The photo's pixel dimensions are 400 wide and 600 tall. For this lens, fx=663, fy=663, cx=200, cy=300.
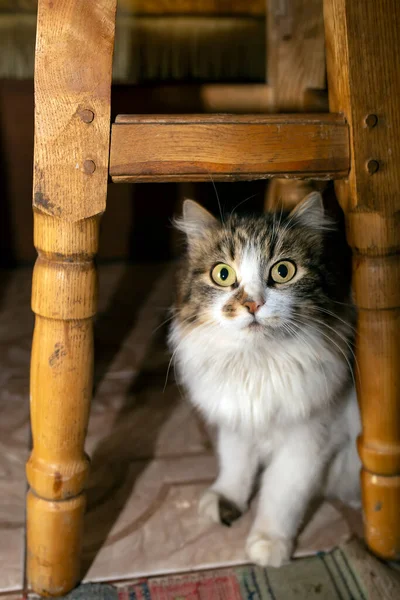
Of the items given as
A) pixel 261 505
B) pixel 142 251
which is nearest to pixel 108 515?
pixel 261 505

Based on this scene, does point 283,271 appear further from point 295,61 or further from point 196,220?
point 295,61

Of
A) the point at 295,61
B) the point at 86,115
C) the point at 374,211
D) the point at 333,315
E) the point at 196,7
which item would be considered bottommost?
the point at 333,315

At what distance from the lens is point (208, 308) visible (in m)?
1.07

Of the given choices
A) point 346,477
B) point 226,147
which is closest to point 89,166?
point 226,147

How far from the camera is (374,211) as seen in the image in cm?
95

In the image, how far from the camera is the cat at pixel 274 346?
1051 mm

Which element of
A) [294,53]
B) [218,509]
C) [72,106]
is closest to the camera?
[72,106]

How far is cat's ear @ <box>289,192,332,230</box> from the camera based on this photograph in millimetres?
1107

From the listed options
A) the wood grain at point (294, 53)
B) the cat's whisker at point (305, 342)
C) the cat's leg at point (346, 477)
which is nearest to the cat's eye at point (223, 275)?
the cat's whisker at point (305, 342)

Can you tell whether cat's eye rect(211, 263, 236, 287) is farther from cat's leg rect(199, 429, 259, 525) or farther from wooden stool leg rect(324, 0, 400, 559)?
cat's leg rect(199, 429, 259, 525)

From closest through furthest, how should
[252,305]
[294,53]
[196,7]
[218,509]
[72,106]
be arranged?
[72,106], [252,305], [218,509], [294,53], [196,7]

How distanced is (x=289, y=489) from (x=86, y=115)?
2.31 ft

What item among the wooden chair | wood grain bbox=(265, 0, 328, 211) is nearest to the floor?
the wooden chair

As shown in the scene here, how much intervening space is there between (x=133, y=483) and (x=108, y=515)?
99mm
